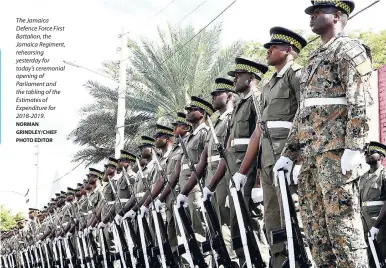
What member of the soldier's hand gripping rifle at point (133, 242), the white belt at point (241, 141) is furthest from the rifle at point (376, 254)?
the soldier's hand gripping rifle at point (133, 242)

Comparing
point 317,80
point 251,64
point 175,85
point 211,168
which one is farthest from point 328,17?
point 175,85

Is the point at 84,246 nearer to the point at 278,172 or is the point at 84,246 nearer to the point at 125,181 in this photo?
the point at 125,181

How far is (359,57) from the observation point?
3.95 meters

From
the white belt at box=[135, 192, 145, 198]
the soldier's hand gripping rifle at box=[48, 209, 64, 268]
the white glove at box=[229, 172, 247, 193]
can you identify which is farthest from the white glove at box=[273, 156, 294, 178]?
the soldier's hand gripping rifle at box=[48, 209, 64, 268]

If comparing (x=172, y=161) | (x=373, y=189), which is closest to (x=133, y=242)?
(x=172, y=161)

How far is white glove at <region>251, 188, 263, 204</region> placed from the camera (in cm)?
550

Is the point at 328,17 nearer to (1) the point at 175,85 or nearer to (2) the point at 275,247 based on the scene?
(2) the point at 275,247

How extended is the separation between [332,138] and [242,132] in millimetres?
1793

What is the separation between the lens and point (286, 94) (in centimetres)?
494

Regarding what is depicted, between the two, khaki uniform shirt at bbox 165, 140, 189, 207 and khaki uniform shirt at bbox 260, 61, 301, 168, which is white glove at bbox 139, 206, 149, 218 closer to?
khaki uniform shirt at bbox 165, 140, 189, 207

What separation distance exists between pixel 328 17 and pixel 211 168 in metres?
2.59

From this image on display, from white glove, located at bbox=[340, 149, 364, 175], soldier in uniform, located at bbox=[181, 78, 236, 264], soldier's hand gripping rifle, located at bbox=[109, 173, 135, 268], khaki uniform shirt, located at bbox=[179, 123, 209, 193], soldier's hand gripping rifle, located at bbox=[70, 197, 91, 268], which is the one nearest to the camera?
white glove, located at bbox=[340, 149, 364, 175]

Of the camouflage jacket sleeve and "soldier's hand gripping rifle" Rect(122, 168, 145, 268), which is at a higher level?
the camouflage jacket sleeve

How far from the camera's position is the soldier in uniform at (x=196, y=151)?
717 centimetres
